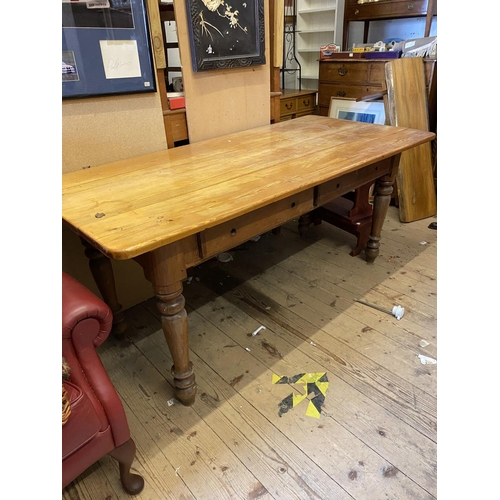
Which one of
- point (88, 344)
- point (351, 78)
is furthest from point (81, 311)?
point (351, 78)

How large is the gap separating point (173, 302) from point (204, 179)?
1.55 ft

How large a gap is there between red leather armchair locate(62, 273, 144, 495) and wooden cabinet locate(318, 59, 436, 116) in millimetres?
2669

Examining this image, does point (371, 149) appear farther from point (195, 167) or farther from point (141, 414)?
point (141, 414)

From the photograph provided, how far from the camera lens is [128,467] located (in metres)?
1.19

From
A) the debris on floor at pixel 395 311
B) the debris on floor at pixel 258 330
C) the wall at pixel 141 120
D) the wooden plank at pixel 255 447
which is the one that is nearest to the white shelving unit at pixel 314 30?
the wall at pixel 141 120

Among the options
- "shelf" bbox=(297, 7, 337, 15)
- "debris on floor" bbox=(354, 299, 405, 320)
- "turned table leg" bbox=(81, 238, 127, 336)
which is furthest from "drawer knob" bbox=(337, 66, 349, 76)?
"turned table leg" bbox=(81, 238, 127, 336)

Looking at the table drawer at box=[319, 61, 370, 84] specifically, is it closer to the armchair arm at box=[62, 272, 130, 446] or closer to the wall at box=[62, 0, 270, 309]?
the wall at box=[62, 0, 270, 309]

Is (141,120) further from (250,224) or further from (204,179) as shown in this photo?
(250,224)

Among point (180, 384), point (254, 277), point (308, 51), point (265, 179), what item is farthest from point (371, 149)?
point (308, 51)

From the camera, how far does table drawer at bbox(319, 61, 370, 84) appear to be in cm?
307

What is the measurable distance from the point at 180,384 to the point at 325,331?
0.76m

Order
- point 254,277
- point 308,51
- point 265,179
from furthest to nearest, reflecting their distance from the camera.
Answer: point 308,51 → point 254,277 → point 265,179

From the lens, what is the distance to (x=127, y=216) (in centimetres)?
116

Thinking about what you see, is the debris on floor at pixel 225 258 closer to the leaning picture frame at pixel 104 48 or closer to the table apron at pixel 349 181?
the table apron at pixel 349 181
